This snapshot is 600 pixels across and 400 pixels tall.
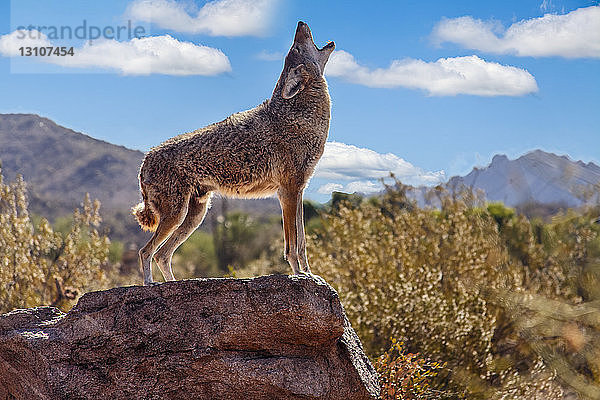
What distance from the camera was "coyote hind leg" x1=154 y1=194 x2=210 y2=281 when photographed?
20.3ft

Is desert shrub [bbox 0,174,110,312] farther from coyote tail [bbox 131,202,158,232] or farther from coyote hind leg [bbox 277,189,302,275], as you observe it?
coyote hind leg [bbox 277,189,302,275]

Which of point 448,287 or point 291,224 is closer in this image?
point 291,224

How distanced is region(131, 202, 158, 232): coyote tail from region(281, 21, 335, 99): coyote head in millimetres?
1627

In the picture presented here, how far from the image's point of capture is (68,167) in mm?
47750

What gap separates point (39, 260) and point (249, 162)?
768cm

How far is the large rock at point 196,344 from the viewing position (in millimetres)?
5445

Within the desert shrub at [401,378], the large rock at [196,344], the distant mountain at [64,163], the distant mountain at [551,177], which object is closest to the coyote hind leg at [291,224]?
the large rock at [196,344]

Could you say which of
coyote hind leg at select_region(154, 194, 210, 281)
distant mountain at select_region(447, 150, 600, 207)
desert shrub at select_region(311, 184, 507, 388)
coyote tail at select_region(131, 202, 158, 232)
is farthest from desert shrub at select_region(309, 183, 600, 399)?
distant mountain at select_region(447, 150, 600, 207)

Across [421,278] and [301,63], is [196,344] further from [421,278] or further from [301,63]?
[421,278]

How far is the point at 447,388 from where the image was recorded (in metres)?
8.39

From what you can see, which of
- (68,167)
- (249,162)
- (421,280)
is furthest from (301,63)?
(68,167)

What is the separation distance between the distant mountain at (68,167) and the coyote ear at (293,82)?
3639 cm

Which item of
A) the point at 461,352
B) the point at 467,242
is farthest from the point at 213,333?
the point at 467,242

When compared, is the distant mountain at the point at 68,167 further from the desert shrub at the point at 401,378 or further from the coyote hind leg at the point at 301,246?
→ the coyote hind leg at the point at 301,246
